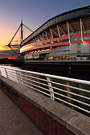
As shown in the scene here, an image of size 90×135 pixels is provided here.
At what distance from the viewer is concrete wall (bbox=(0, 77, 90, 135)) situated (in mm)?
2193

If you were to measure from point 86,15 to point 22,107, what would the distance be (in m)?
39.6

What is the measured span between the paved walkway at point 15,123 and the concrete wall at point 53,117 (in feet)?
0.53

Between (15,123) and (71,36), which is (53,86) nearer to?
(15,123)

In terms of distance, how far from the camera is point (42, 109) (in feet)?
10.3

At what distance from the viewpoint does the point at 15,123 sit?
3.51 metres

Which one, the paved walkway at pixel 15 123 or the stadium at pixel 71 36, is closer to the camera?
the paved walkway at pixel 15 123

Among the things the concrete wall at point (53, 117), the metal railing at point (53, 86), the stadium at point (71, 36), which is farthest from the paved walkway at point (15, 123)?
the stadium at point (71, 36)

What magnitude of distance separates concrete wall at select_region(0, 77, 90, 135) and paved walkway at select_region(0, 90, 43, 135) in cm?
16

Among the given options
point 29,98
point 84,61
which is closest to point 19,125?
point 29,98

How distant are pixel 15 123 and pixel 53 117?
4.62 ft

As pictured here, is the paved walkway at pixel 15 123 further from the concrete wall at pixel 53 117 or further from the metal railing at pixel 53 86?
the metal railing at pixel 53 86

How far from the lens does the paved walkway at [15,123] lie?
3086mm

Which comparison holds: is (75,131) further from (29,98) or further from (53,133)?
(29,98)

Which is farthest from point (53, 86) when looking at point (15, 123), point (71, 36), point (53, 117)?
point (71, 36)
